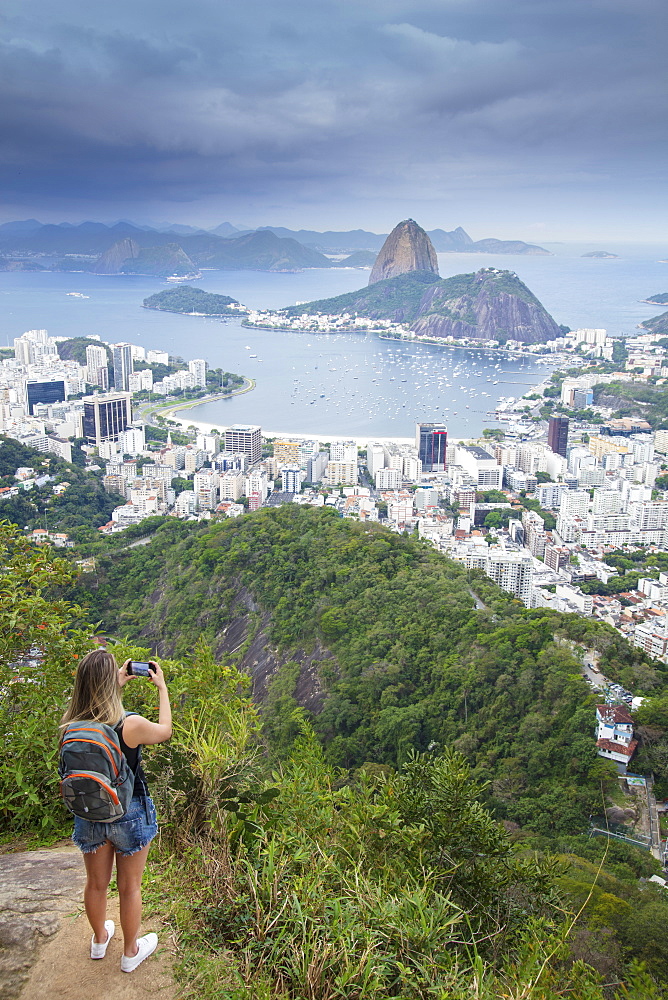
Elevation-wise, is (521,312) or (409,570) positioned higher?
(521,312)

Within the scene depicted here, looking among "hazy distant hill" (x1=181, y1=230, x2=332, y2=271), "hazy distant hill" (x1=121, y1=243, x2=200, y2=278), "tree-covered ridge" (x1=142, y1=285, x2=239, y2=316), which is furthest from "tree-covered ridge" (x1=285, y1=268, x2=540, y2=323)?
"hazy distant hill" (x1=181, y1=230, x2=332, y2=271)

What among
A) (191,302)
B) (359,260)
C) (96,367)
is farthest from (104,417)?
(359,260)

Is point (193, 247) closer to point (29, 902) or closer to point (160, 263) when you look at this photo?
point (160, 263)

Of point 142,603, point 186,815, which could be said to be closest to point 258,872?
point 186,815

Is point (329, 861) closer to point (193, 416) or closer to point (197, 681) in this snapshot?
point (197, 681)

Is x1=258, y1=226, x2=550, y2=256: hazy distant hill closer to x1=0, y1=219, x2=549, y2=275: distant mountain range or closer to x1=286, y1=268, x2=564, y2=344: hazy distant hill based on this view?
x1=0, y1=219, x2=549, y2=275: distant mountain range

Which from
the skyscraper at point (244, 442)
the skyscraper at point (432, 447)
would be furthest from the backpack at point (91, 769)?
the skyscraper at point (432, 447)

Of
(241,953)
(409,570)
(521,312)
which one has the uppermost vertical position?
(521,312)
